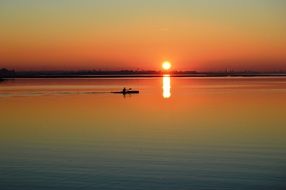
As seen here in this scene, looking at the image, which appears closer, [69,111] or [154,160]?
[154,160]

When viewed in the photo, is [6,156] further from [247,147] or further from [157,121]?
[157,121]

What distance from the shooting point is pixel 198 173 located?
581 inches

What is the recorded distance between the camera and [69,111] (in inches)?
1511

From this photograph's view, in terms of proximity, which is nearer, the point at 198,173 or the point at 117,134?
the point at 198,173

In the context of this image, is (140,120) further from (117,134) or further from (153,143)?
(153,143)

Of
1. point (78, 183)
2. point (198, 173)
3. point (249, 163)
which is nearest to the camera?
point (78, 183)

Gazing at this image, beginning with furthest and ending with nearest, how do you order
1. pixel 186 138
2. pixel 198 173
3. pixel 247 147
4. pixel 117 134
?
pixel 117 134 < pixel 186 138 < pixel 247 147 < pixel 198 173

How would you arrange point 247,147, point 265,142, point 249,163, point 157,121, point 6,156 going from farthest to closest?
point 157,121
point 265,142
point 247,147
point 6,156
point 249,163

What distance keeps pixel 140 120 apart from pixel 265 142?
11.9 metres

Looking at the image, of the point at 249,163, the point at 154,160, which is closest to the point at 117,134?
the point at 154,160

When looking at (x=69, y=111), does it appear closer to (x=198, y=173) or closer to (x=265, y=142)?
(x=265, y=142)

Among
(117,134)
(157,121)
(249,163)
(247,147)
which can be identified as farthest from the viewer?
(157,121)

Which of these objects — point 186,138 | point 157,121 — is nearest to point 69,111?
point 157,121

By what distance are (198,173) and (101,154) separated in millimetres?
4883
